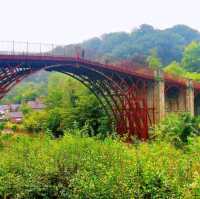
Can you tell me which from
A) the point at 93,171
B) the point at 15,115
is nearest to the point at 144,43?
the point at 15,115

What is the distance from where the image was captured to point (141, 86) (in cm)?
4306

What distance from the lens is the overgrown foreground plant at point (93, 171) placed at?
549 inches

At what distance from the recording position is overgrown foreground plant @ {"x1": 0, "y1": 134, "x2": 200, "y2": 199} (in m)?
13.9

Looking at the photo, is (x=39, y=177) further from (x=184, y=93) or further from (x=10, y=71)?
(x=184, y=93)

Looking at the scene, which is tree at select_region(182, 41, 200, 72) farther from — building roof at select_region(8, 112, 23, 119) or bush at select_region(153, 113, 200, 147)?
bush at select_region(153, 113, 200, 147)

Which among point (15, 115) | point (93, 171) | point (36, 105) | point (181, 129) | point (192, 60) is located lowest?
point (93, 171)

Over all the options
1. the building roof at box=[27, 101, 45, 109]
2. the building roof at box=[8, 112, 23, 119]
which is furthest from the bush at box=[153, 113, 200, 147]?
the building roof at box=[27, 101, 45, 109]

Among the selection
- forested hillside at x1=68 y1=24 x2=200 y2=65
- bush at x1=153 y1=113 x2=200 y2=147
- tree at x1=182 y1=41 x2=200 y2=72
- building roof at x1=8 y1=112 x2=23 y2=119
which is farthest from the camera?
forested hillside at x1=68 y1=24 x2=200 y2=65

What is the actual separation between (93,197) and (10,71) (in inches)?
698

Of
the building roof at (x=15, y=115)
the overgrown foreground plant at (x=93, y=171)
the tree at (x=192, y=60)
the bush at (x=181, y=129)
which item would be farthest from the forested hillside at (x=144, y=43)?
the overgrown foreground plant at (x=93, y=171)

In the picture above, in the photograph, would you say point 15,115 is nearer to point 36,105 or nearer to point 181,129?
point 36,105

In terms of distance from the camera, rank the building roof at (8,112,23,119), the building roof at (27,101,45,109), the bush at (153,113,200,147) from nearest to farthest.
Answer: the bush at (153,113,200,147) → the building roof at (8,112,23,119) → the building roof at (27,101,45,109)

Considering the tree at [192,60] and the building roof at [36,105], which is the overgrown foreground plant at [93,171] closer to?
the building roof at [36,105]

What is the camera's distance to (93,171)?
53.7 feet
